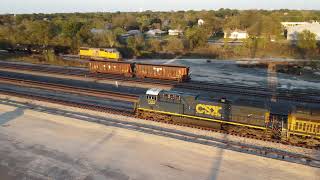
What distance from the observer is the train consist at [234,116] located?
20297mm

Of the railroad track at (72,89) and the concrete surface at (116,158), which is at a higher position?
the railroad track at (72,89)

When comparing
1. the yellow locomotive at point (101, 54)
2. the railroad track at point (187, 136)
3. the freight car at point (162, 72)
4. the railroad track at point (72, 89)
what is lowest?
the railroad track at point (187, 136)

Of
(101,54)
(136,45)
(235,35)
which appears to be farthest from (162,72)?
(235,35)

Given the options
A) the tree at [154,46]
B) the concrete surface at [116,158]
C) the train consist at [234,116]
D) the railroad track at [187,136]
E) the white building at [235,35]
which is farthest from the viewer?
the white building at [235,35]

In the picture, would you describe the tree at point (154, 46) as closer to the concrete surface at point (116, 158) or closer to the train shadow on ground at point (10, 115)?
the train shadow on ground at point (10, 115)

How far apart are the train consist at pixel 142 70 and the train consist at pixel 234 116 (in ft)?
52.2

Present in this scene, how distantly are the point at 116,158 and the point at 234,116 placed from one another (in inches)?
348

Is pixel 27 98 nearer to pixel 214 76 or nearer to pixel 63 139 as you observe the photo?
pixel 63 139

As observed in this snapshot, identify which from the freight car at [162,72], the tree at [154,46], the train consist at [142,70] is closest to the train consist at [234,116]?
the freight car at [162,72]

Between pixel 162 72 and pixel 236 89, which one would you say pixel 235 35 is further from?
pixel 236 89

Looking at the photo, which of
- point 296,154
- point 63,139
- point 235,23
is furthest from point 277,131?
point 235,23

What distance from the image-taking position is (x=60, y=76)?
Answer: 4609 cm

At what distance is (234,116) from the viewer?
73.5 feet

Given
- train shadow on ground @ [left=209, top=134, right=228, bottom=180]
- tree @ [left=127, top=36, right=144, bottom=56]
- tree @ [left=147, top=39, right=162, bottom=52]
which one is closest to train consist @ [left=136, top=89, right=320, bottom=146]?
train shadow on ground @ [left=209, top=134, right=228, bottom=180]
